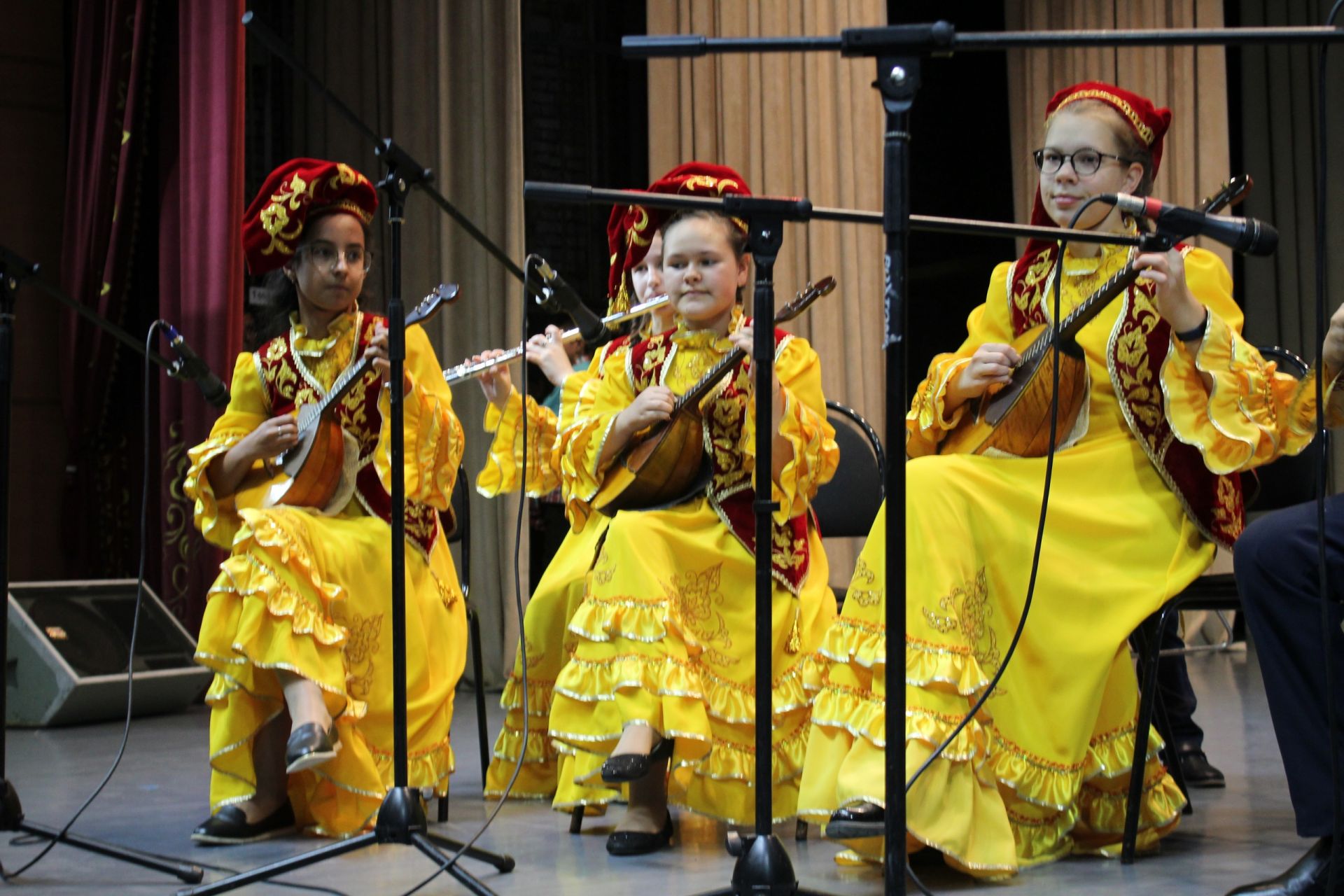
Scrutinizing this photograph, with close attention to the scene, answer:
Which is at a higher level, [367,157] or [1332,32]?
[367,157]

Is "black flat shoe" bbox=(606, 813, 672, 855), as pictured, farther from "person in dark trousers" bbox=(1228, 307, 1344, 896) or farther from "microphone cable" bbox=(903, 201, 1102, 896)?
"person in dark trousers" bbox=(1228, 307, 1344, 896)

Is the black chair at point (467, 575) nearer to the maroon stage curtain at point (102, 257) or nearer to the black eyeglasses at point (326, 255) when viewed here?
the black eyeglasses at point (326, 255)

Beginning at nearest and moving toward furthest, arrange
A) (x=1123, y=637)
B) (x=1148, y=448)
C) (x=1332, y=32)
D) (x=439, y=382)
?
(x=1332, y=32)
(x=1123, y=637)
(x=1148, y=448)
(x=439, y=382)

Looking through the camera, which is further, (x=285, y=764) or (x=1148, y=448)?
(x=285, y=764)

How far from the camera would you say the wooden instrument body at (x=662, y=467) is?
2625mm

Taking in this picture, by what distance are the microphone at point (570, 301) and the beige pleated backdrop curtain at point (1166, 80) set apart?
3.62 m

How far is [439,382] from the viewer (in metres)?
2.86

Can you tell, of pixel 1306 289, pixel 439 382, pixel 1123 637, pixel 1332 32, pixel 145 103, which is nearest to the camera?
pixel 1332 32

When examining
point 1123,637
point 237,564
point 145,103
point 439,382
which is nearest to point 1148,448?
point 1123,637

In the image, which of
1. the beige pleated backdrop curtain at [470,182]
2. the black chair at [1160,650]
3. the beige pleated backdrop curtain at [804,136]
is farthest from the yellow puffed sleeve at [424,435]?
the beige pleated backdrop curtain at [804,136]

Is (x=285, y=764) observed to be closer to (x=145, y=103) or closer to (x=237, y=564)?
(x=237, y=564)

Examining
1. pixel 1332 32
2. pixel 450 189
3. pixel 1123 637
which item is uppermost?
pixel 450 189

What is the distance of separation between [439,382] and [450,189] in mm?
2221

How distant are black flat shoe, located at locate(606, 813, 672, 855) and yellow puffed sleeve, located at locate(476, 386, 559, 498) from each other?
84 cm
